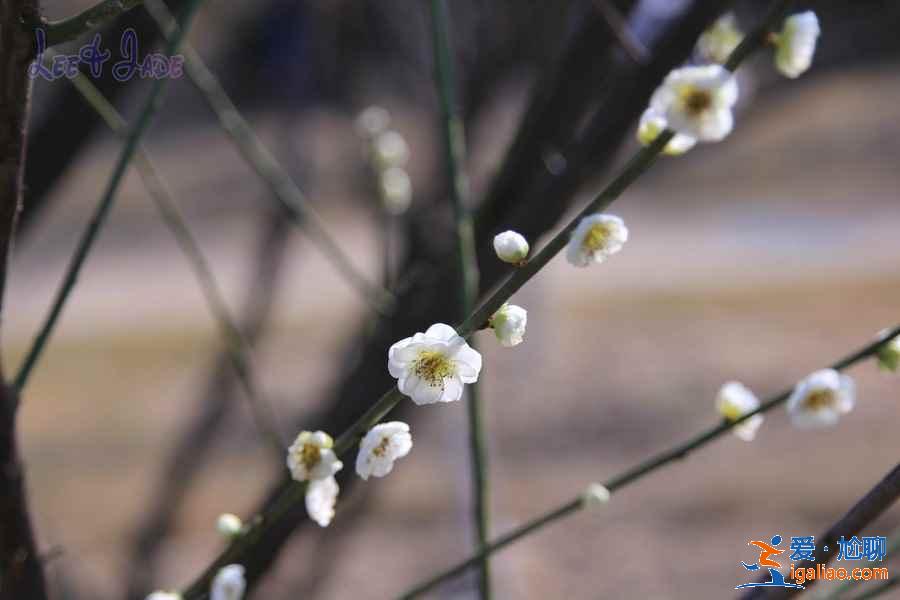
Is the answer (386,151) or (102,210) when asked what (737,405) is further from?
(386,151)

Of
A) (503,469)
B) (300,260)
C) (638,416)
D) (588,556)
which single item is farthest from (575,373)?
(300,260)

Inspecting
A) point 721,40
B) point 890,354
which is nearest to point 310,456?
point 890,354

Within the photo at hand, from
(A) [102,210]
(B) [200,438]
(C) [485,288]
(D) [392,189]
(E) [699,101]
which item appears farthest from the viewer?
(B) [200,438]

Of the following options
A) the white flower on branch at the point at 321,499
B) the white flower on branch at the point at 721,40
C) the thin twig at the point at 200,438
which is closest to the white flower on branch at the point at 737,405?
the white flower on branch at the point at 321,499

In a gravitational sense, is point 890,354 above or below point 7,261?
below

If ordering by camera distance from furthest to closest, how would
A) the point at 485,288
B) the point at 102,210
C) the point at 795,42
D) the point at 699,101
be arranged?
the point at 485,288
the point at 102,210
the point at 795,42
the point at 699,101

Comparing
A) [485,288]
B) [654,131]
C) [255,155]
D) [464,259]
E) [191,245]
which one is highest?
[255,155]

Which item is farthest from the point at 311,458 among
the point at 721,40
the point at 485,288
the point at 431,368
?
the point at 721,40

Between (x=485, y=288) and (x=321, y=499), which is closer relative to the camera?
(x=321, y=499)
